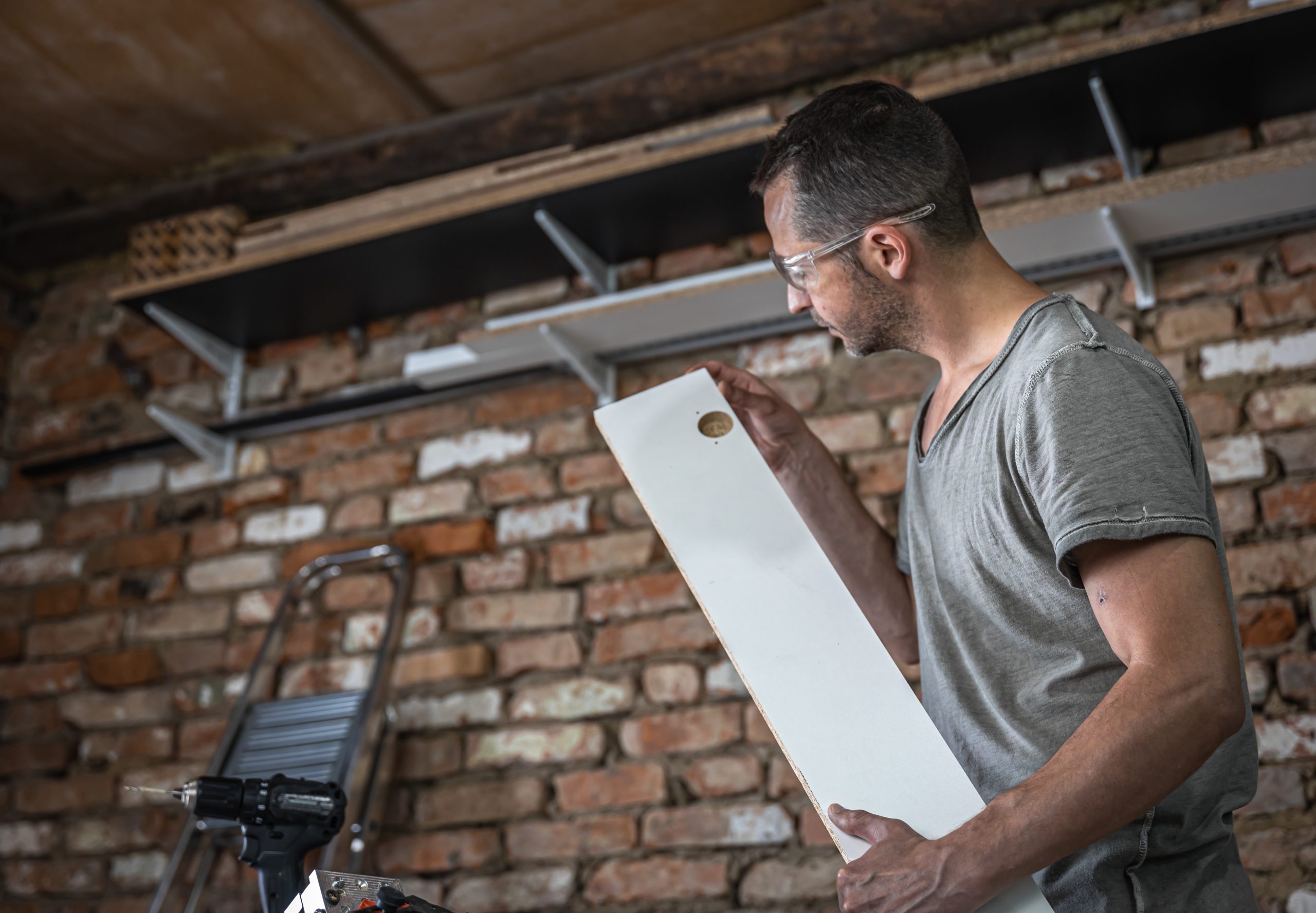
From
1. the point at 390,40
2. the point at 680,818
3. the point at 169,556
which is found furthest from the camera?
the point at 169,556

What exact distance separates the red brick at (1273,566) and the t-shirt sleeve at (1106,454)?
0.96 meters

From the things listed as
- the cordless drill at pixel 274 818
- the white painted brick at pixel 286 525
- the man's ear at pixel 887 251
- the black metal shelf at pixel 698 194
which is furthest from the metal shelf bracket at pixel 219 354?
the man's ear at pixel 887 251

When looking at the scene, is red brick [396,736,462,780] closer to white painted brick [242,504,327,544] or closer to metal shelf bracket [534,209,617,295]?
white painted brick [242,504,327,544]

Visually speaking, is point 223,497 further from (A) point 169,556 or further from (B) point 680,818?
(B) point 680,818

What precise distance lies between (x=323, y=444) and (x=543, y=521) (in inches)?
24.0

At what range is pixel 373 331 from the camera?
2.65 m

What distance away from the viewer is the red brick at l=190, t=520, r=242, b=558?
2572mm

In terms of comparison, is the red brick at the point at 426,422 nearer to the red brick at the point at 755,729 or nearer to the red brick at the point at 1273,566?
the red brick at the point at 755,729

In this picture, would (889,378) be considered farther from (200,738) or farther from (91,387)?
(91,387)

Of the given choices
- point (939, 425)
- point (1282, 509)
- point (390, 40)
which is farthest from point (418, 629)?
point (1282, 509)

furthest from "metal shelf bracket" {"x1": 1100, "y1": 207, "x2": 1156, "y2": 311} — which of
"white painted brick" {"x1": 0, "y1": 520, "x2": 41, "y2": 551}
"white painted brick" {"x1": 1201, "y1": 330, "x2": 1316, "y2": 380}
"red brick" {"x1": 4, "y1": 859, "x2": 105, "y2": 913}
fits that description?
"white painted brick" {"x1": 0, "y1": 520, "x2": 41, "y2": 551}

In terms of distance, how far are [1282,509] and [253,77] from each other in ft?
7.11

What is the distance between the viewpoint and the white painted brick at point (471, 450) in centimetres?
240

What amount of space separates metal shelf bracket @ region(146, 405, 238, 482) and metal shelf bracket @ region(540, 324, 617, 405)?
2.86 ft
